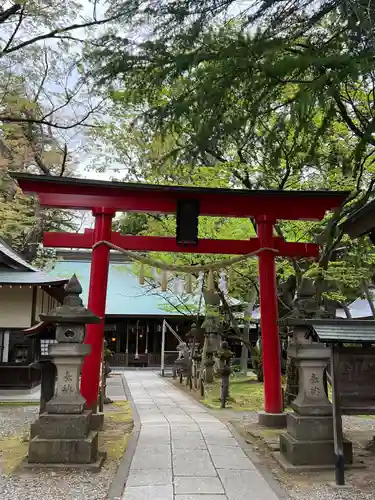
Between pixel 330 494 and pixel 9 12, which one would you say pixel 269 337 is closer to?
pixel 330 494

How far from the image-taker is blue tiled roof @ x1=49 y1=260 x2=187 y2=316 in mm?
24734

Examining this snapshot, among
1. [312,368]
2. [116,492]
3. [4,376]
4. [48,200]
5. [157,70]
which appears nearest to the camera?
[157,70]

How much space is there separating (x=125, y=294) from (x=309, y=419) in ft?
72.8

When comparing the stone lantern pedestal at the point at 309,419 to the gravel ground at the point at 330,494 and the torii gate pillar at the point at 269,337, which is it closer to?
the gravel ground at the point at 330,494

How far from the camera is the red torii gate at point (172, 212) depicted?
7781 millimetres

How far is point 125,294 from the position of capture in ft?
89.5

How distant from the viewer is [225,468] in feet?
18.3

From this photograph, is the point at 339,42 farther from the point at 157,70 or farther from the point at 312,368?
the point at 312,368

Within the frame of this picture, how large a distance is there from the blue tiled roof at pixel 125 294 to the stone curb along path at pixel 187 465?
46.2ft

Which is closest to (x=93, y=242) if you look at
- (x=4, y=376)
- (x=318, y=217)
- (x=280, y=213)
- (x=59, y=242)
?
(x=59, y=242)

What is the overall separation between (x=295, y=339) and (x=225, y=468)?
194 cm

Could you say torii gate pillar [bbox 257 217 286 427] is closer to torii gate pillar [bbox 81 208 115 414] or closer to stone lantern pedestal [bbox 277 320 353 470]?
stone lantern pedestal [bbox 277 320 353 470]

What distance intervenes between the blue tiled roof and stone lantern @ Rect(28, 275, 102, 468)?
1587 cm

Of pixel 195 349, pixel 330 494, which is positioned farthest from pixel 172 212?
pixel 195 349
